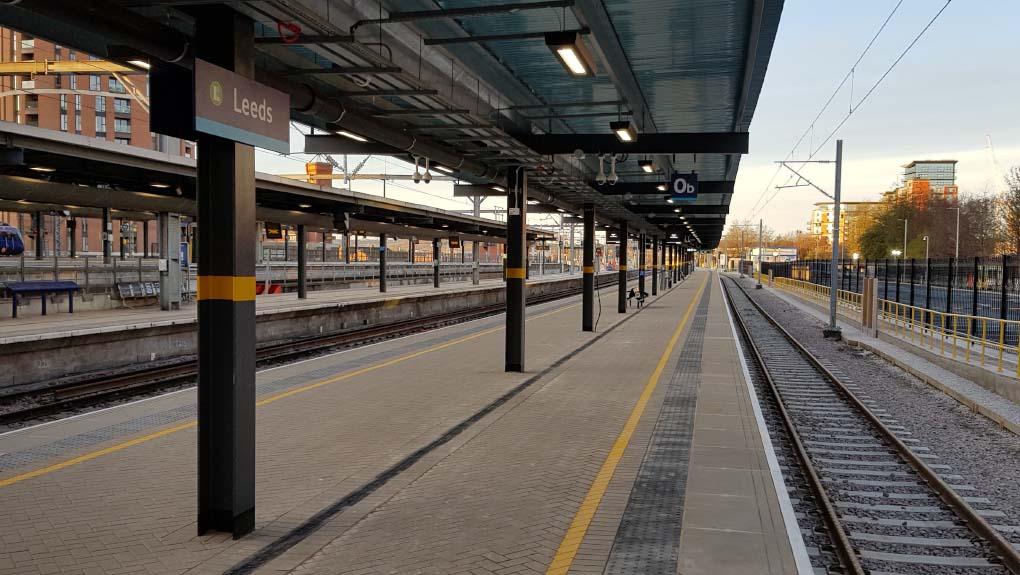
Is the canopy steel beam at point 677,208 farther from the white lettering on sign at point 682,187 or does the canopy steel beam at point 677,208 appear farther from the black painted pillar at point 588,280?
the white lettering on sign at point 682,187

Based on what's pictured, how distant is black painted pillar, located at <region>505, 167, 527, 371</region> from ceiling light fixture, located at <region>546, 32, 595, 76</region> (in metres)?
7.09

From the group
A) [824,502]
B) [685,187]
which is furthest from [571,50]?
[685,187]

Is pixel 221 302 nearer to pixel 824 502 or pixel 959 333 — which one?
pixel 824 502

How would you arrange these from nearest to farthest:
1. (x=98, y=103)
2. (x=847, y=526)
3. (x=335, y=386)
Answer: (x=847, y=526)
(x=335, y=386)
(x=98, y=103)

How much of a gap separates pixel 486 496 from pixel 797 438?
5.06m

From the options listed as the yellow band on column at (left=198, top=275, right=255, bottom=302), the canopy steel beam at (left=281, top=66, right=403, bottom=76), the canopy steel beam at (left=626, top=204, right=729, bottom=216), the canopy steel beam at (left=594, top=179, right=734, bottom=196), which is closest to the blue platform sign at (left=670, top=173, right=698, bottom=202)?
the canopy steel beam at (left=594, top=179, right=734, bottom=196)

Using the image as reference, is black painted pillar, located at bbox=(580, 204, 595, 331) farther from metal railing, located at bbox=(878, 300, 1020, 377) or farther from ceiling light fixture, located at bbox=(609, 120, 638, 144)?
ceiling light fixture, located at bbox=(609, 120, 638, 144)

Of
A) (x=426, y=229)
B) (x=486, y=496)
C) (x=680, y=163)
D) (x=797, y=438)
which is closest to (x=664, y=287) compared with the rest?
(x=426, y=229)

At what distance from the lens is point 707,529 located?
19.7 feet

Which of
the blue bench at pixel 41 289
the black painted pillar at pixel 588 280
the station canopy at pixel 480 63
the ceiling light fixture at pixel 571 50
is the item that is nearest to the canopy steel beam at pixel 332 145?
the station canopy at pixel 480 63

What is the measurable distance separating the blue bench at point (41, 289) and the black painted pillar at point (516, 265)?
14192 millimetres

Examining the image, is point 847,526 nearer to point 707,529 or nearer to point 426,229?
point 707,529

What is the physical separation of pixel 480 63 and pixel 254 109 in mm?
5467

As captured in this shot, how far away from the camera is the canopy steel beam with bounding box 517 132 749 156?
526 inches
